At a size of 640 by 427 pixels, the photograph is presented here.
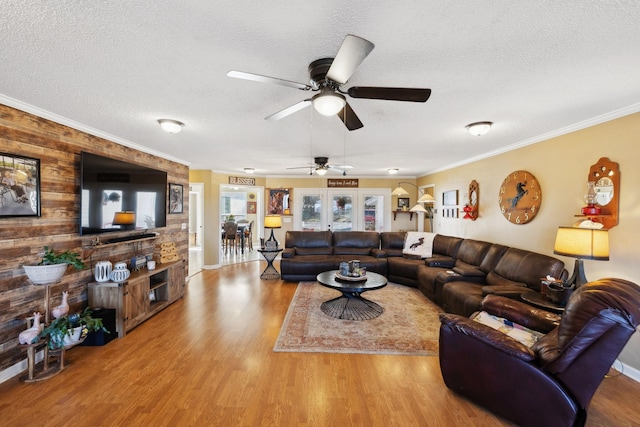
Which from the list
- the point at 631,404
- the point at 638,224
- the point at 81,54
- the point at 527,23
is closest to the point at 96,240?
the point at 81,54

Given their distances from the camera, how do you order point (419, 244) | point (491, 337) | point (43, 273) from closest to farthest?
point (491, 337), point (43, 273), point (419, 244)

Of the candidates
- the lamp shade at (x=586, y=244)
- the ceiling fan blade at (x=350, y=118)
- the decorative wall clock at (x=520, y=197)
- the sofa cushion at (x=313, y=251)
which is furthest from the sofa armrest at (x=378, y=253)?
the ceiling fan blade at (x=350, y=118)

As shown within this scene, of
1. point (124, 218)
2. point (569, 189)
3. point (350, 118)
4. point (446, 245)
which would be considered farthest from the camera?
point (446, 245)

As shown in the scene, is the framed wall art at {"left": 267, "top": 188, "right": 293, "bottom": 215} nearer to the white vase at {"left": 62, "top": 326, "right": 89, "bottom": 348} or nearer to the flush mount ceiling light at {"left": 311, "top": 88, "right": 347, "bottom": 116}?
the white vase at {"left": 62, "top": 326, "right": 89, "bottom": 348}

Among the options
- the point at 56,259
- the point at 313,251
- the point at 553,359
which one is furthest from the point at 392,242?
the point at 56,259

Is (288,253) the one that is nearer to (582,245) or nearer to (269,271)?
(269,271)

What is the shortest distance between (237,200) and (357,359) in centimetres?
904

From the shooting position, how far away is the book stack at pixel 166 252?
4281 mm

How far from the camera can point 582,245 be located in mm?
2402

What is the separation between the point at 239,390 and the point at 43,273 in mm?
1999

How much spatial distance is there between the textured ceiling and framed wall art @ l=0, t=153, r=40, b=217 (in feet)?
1.65

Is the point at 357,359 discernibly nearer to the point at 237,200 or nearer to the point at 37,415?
the point at 37,415

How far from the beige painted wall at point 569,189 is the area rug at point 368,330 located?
1.63 metres

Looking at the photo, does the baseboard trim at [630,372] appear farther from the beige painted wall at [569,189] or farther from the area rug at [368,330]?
the area rug at [368,330]
